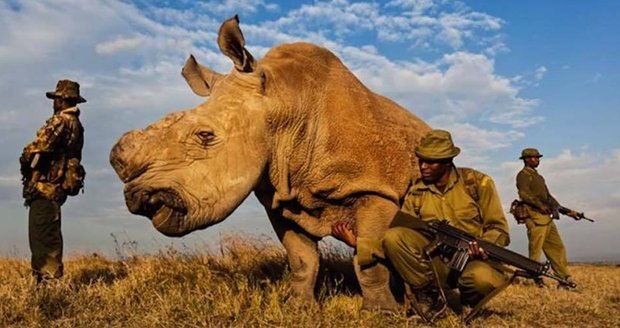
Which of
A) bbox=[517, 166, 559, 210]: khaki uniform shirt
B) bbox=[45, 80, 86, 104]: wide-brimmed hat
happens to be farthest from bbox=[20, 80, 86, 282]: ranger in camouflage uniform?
bbox=[517, 166, 559, 210]: khaki uniform shirt

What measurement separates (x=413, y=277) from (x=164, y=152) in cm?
239

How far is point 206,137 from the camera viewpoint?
17.7 ft

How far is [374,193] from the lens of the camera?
621 cm

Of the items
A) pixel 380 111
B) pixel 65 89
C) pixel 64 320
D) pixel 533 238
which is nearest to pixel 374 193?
pixel 380 111

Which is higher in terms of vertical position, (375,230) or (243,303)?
(375,230)

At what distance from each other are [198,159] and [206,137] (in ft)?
0.70

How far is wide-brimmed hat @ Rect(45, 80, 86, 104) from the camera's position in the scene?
316 inches

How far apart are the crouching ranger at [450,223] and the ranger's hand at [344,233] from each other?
0.51 meters

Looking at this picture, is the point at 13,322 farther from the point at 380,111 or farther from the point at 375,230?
the point at 380,111

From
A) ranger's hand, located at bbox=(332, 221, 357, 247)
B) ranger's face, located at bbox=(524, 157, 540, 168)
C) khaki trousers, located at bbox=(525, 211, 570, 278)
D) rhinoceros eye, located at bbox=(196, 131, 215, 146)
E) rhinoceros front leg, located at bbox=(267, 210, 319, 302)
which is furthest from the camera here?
ranger's face, located at bbox=(524, 157, 540, 168)

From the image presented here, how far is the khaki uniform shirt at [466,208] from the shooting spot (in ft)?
19.2

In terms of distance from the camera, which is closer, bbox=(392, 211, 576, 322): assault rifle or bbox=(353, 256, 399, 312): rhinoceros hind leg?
bbox=(392, 211, 576, 322): assault rifle

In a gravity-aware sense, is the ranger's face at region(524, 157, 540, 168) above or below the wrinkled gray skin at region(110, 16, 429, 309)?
above

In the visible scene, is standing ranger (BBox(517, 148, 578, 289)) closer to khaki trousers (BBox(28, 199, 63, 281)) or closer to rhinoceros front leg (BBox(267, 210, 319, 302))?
rhinoceros front leg (BBox(267, 210, 319, 302))
